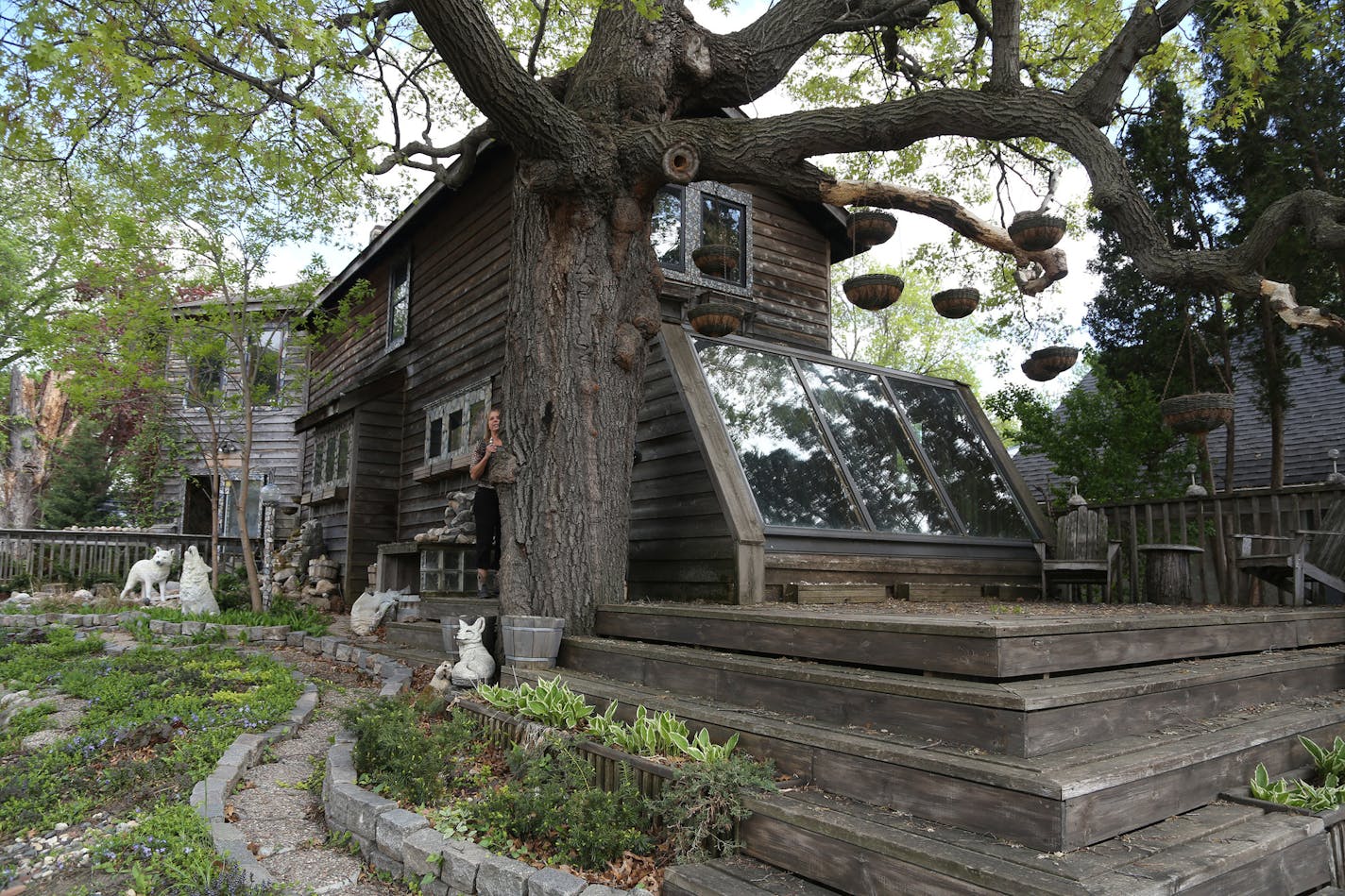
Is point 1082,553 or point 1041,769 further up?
point 1082,553

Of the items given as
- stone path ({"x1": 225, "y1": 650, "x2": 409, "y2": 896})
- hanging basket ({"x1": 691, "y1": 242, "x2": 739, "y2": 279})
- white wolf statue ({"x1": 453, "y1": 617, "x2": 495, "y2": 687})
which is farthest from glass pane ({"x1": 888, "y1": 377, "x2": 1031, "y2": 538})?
stone path ({"x1": 225, "y1": 650, "x2": 409, "y2": 896})

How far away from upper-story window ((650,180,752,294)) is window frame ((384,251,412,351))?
492 centimetres

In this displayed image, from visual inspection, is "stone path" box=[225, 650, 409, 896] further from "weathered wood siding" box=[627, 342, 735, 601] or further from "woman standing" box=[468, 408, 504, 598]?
"weathered wood siding" box=[627, 342, 735, 601]

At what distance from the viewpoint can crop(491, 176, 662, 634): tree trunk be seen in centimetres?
571

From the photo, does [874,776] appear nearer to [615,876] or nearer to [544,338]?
[615,876]

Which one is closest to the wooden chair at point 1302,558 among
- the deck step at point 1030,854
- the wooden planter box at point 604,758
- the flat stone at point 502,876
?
the deck step at point 1030,854

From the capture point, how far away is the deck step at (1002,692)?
9.48 feet

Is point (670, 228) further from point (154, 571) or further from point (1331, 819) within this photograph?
point (1331, 819)

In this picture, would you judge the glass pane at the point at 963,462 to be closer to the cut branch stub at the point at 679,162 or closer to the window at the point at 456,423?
the cut branch stub at the point at 679,162

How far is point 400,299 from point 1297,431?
620 inches

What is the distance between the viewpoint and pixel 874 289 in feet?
25.1

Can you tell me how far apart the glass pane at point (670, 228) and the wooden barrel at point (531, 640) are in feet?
20.6

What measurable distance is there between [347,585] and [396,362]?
12.2ft

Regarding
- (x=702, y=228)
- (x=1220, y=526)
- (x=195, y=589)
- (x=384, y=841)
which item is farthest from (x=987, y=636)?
(x=195, y=589)
